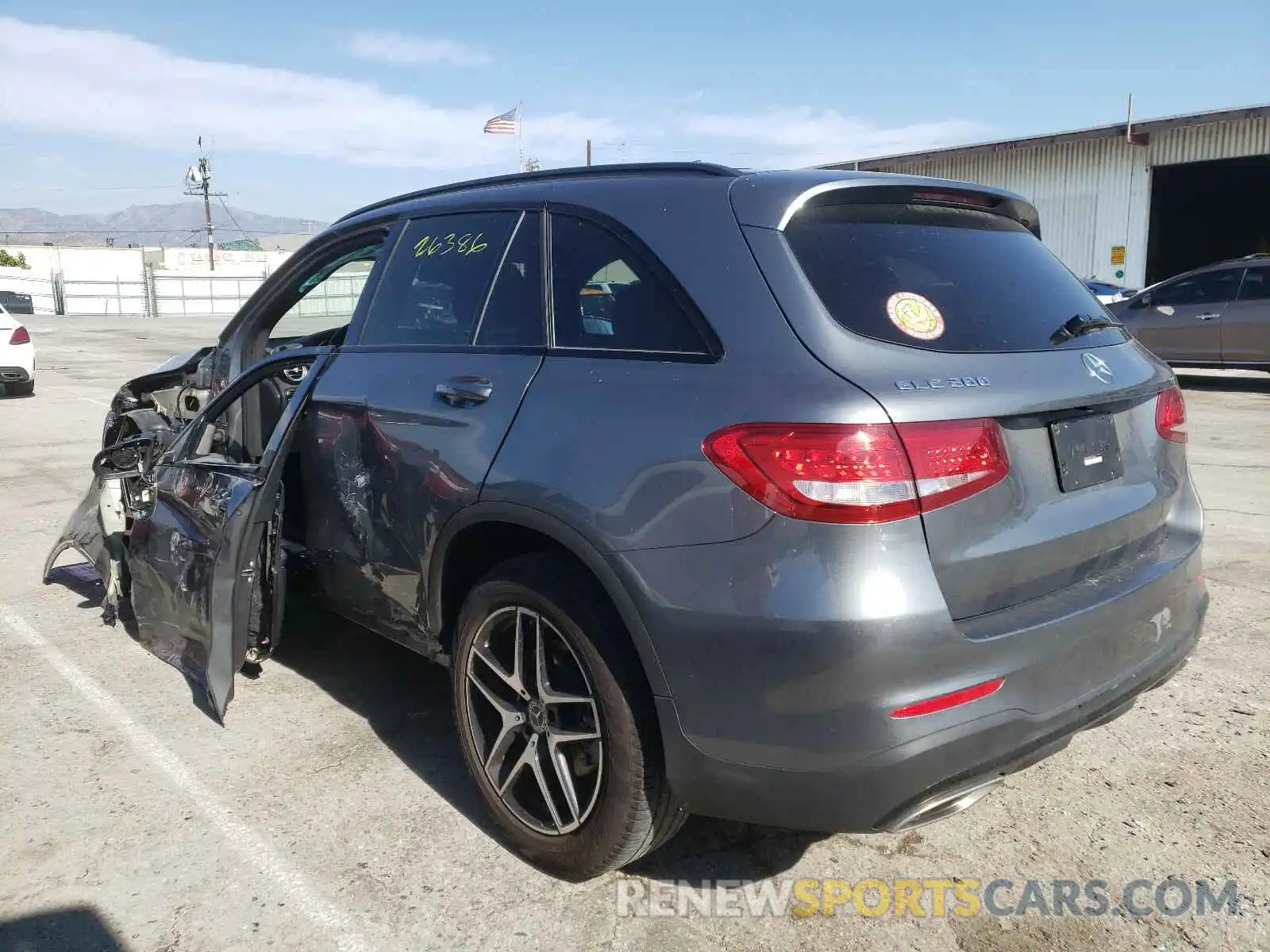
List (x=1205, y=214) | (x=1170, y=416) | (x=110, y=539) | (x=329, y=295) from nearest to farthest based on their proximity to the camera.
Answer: (x=1170, y=416) → (x=110, y=539) → (x=329, y=295) → (x=1205, y=214)

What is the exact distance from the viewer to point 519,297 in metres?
3.05

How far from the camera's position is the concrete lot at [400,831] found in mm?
2576

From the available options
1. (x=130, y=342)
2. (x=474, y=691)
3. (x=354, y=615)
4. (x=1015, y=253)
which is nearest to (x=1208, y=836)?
(x=1015, y=253)

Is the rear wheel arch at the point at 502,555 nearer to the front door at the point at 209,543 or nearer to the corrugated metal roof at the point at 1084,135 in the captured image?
the front door at the point at 209,543

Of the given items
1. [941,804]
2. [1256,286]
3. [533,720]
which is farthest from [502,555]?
[1256,286]

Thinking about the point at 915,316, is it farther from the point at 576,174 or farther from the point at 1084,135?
the point at 1084,135

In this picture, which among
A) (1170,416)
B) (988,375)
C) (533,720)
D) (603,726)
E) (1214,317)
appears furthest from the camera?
(1214,317)

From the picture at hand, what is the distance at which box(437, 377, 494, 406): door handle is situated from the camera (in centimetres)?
292

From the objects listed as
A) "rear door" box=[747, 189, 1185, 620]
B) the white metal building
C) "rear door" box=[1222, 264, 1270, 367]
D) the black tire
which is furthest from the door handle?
the white metal building

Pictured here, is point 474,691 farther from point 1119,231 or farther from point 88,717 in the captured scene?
point 1119,231

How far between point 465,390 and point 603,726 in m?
1.04

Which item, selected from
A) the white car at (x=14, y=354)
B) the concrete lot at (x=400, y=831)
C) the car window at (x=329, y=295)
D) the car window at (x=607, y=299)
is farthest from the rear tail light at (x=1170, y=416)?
the white car at (x=14, y=354)

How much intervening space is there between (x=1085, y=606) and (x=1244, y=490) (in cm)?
579

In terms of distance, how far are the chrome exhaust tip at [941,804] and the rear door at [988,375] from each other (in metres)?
0.38
